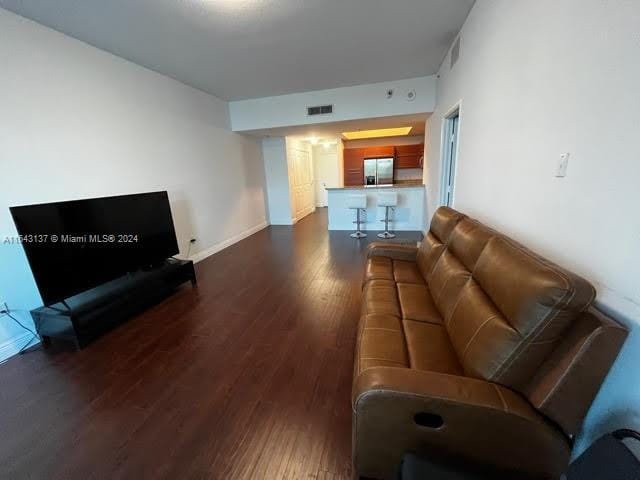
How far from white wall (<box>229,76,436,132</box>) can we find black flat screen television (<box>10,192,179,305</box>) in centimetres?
266

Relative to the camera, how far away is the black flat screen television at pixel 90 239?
2119mm

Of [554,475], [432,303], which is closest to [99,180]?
[432,303]

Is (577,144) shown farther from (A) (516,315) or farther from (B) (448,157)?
(B) (448,157)

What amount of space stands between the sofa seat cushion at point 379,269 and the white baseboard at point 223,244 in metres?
2.98

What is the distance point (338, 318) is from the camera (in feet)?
8.21

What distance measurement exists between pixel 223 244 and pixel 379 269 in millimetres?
3476

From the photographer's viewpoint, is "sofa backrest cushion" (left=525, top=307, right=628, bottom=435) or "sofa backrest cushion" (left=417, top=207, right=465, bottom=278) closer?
"sofa backrest cushion" (left=525, top=307, right=628, bottom=435)

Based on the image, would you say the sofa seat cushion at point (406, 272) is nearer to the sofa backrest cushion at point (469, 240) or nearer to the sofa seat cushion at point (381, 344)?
Answer: the sofa backrest cushion at point (469, 240)

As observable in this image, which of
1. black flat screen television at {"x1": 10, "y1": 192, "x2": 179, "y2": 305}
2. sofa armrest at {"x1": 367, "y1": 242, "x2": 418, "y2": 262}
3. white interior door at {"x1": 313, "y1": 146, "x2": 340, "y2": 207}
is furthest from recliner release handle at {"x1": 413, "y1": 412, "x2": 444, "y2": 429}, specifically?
white interior door at {"x1": 313, "y1": 146, "x2": 340, "y2": 207}

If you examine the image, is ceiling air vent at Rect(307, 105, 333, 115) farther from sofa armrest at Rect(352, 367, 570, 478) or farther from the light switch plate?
sofa armrest at Rect(352, 367, 570, 478)

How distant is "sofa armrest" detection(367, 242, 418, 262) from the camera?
8.87ft

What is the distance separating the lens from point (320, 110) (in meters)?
4.77

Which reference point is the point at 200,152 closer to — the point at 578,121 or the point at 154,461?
the point at 154,461

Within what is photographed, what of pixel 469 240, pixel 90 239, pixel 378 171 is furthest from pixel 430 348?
pixel 378 171
